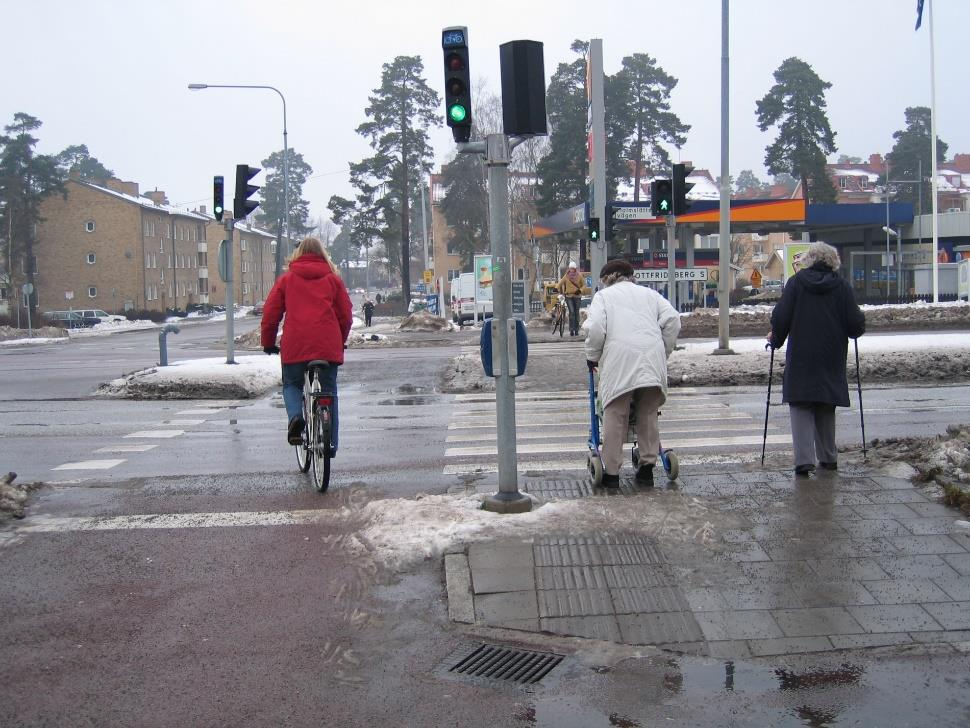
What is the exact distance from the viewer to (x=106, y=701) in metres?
4.06

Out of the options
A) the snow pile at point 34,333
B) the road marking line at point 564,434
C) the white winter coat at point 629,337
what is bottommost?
the road marking line at point 564,434

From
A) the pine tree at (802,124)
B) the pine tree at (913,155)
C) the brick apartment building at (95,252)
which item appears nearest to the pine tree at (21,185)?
the brick apartment building at (95,252)

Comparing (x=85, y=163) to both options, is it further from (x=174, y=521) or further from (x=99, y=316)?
(x=174, y=521)

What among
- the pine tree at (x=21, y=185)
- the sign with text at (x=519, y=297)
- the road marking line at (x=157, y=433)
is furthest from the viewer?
the pine tree at (x=21, y=185)

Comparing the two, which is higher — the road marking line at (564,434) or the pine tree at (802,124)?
the pine tree at (802,124)

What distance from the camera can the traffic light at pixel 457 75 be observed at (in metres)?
6.58

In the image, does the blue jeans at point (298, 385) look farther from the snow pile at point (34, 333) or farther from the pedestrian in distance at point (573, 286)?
the snow pile at point (34, 333)

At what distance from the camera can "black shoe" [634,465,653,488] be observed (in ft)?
23.7

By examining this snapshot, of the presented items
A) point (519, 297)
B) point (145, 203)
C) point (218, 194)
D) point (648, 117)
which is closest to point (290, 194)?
point (145, 203)

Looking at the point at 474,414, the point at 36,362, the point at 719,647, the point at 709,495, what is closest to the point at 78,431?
the point at 474,414

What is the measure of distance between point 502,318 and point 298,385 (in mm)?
2207

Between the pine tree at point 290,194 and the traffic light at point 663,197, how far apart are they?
102 metres

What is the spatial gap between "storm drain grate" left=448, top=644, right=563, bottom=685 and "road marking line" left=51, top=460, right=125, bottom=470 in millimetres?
5971

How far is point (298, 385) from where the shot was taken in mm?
7988
